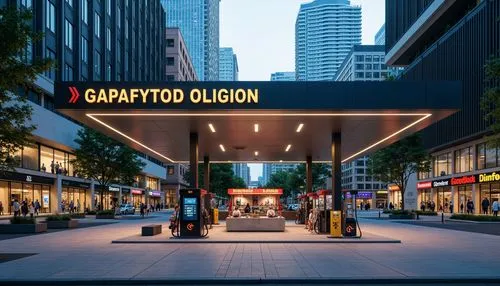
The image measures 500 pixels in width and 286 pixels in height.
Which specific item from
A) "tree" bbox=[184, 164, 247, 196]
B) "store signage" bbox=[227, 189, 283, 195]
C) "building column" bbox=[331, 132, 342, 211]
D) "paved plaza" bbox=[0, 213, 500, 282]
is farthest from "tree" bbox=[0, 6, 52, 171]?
"tree" bbox=[184, 164, 247, 196]

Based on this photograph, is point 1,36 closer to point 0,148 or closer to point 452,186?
point 0,148

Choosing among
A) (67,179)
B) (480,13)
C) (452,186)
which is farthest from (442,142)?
(67,179)

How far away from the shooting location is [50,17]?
173 ft

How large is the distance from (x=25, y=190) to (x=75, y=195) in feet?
47.3

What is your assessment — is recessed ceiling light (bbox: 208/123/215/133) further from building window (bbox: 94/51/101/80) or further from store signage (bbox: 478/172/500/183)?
building window (bbox: 94/51/101/80)

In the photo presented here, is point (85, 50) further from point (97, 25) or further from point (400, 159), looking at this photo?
point (400, 159)

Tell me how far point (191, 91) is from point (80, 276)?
8654 millimetres

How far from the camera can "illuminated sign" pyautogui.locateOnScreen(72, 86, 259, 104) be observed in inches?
778

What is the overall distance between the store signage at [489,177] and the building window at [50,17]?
44507mm

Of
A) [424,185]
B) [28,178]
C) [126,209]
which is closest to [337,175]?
[28,178]

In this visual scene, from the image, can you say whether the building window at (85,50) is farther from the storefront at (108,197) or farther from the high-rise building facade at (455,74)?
the high-rise building facade at (455,74)

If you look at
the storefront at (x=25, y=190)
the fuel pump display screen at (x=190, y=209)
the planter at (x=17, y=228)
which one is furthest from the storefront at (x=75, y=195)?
the fuel pump display screen at (x=190, y=209)

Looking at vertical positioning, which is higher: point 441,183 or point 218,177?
point 218,177

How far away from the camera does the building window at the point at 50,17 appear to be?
51787 millimetres
